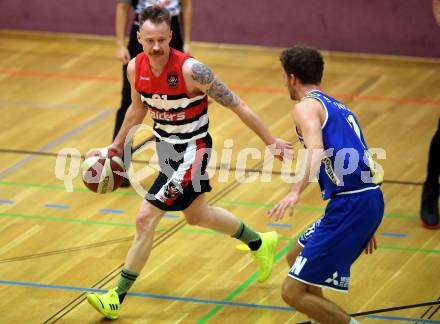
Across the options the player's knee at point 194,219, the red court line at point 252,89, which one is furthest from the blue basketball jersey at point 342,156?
the red court line at point 252,89

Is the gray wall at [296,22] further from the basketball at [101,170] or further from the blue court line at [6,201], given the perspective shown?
the basketball at [101,170]

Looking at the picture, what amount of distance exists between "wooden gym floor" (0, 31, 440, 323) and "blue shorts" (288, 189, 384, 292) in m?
0.88

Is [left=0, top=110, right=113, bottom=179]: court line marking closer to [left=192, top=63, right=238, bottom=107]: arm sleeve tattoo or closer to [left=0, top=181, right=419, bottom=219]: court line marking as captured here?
[left=0, top=181, right=419, bottom=219]: court line marking

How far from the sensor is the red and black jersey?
5.95 metres

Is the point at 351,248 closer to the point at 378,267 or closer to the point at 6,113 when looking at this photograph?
the point at 378,267

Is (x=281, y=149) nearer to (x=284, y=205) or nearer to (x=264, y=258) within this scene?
(x=284, y=205)

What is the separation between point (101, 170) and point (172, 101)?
807 mm

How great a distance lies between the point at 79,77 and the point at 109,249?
5148mm

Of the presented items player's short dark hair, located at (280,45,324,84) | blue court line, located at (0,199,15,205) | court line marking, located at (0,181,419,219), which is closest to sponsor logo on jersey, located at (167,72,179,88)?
player's short dark hair, located at (280,45,324,84)

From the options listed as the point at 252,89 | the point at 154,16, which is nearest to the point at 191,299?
the point at 154,16

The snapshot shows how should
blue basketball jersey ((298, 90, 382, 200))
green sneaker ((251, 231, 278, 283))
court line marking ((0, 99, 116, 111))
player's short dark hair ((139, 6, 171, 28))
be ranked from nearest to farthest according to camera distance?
1. blue basketball jersey ((298, 90, 382, 200))
2. player's short dark hair ((139, 6, 171, 28))
3. green sneaker ((251, 231, 278, 283))
4. court line marking ((0, 99, 116, 111))

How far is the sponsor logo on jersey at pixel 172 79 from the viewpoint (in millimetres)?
5949

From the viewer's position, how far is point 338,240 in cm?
519

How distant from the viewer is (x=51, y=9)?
13.6 metres
